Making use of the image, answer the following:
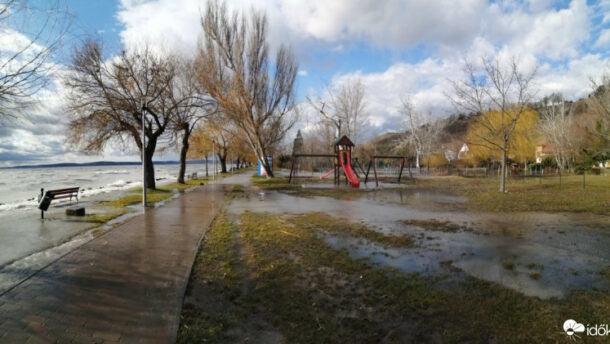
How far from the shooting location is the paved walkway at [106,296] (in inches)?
130

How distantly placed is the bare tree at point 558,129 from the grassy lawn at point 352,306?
39.3m

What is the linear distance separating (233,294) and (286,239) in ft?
9.81

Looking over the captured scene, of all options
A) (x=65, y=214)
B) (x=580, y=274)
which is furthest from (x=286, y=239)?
(x=65, y=214)

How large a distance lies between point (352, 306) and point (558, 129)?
41.5 meters

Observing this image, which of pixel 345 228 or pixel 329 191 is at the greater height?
pixel 329 191

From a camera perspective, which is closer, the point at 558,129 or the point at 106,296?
the point at 106,296

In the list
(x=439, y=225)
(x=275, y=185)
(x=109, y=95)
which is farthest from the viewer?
(x=275, y=185)

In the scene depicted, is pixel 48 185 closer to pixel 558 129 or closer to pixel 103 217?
pixel 103 217

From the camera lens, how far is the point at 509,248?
6.41 meters

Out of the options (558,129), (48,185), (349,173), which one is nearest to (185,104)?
(349,173)

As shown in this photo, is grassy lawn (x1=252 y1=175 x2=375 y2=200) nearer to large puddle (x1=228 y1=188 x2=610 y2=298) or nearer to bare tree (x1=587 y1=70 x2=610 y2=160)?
large puddle (x1=228 y1=188 x2=610 y2=298)

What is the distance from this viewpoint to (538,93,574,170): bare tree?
115 feet

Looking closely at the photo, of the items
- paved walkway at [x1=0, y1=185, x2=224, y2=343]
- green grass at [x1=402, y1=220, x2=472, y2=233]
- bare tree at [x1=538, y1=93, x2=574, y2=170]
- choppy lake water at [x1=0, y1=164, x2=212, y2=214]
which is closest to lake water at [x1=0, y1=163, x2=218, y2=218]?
choppy lake water at [x1=0, y1=164, x2=212, y2=214]

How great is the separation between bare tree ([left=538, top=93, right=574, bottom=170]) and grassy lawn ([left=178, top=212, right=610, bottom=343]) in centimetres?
3933
